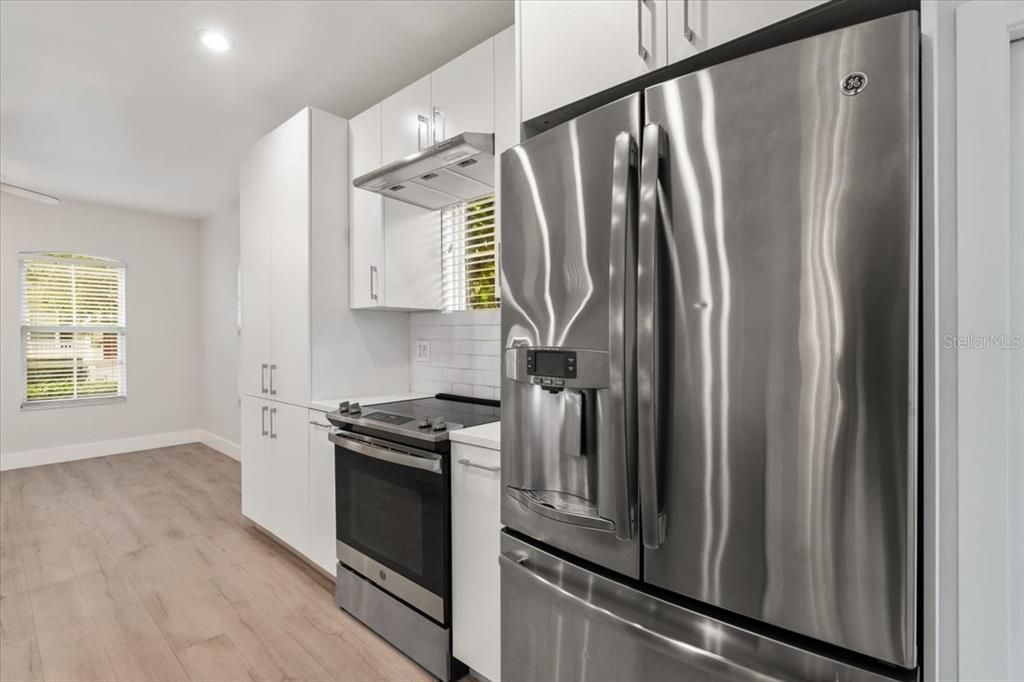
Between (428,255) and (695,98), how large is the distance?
1956 millimetres

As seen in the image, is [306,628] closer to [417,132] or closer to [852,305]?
[417,132]

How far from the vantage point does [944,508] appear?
31.8 inches

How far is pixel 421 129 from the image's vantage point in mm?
2221

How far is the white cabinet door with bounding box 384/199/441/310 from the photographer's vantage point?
102 inches

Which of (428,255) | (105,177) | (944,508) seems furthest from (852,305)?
(105,177)

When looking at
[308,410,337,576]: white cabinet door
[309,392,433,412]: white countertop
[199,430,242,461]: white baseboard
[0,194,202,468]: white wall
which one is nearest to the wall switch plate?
[309,392,433,412]: white countertop

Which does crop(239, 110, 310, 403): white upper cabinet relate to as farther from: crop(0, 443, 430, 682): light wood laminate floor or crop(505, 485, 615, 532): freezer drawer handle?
crop(505, 485, 615, 532): freezer drawer handle

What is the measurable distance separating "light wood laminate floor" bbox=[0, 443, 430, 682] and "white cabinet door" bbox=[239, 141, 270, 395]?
3.40 ft

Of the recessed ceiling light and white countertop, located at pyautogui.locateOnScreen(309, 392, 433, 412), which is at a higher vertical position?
the recessed ceiling light

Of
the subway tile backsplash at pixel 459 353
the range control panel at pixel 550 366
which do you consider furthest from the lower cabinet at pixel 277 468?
the range control panel at pixel 550 366

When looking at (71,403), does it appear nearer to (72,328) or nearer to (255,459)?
(72,328)

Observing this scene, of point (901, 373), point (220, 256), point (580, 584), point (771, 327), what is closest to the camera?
point (901, 373)

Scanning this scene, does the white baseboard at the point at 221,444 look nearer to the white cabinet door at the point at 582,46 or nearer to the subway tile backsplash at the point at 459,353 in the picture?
the subway tile backsplash at the point at 459,353
